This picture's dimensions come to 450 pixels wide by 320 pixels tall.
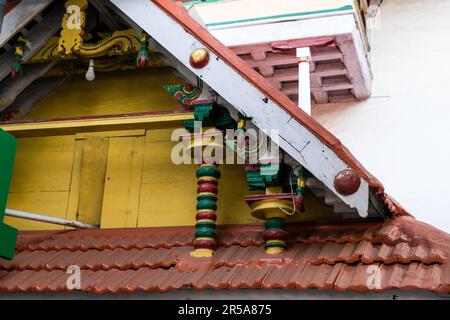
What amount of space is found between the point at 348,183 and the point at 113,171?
2.73m

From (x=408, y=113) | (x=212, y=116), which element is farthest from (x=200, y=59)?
(x=408, y=113)

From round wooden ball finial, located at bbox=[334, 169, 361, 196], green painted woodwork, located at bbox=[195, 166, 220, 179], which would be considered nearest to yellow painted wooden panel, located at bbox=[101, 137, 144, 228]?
green painted woodwork, located at bbox=[195, 166, 220, 179]

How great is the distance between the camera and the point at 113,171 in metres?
7.18

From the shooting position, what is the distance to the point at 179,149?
678 centimetres

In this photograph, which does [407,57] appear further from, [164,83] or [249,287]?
[249,287]

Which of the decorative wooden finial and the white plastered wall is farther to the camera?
the white plastered wall

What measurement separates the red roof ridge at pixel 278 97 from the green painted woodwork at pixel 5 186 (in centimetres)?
172

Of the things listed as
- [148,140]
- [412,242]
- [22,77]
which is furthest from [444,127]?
[22,77]

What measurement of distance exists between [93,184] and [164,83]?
1214 millimetres

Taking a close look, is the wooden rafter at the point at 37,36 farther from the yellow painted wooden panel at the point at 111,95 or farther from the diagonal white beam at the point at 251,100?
the diagonal white beam at the point at 251,100

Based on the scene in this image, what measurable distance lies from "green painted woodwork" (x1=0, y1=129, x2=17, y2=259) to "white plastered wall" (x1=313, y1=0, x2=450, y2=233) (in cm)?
329

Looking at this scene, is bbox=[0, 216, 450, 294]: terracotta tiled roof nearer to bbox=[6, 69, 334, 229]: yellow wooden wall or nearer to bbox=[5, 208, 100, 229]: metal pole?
bbox=[5, 208, 100, 229]: metal pole

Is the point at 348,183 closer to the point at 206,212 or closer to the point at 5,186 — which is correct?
the point at 206,212

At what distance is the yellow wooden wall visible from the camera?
682 centimetres
